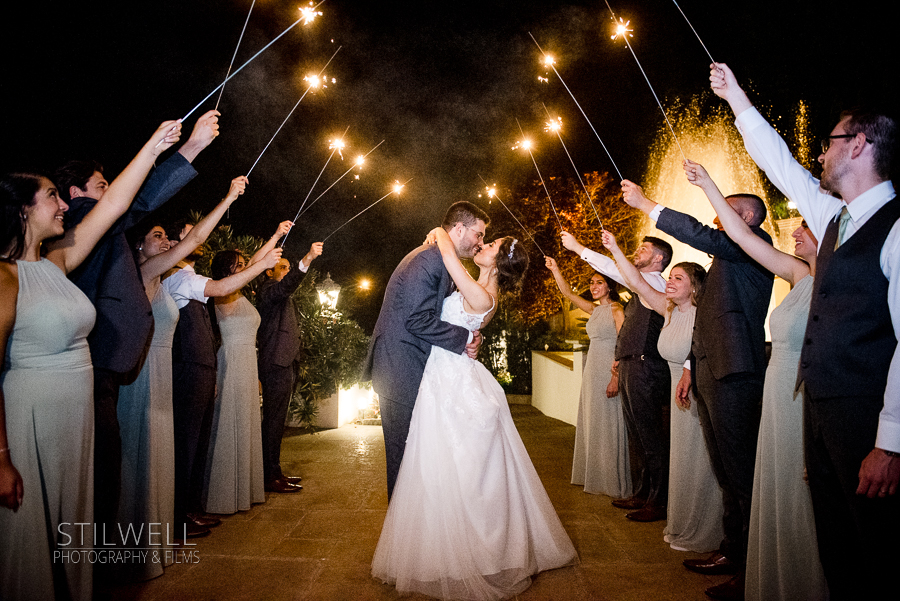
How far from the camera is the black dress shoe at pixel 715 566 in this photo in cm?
351

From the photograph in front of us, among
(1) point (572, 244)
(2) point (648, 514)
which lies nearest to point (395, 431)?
(1) point (572, 244)

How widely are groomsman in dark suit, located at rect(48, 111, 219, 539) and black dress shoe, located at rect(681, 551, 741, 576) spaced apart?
364cm

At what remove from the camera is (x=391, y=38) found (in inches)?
432

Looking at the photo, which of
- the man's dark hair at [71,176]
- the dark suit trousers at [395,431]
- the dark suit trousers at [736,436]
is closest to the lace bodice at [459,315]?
the dark suit trousers at [395,431]

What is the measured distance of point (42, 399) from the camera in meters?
2.40

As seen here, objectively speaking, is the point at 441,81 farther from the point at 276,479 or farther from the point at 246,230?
the point at 276,479

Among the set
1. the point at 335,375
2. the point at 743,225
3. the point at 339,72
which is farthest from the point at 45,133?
the point at 339,72

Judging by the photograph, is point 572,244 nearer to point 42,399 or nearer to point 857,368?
point 857,368

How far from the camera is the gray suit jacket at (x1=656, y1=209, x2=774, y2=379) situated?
3.30 meters

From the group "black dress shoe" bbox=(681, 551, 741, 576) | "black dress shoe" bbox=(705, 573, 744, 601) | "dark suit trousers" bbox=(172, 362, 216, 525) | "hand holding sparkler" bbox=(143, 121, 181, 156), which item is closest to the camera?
"hand holding sparkler" bbox=(143, 121, 181, 156)

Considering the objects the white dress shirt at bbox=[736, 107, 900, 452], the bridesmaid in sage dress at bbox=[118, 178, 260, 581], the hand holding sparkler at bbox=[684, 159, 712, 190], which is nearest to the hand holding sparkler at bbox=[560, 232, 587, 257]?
the hand holding sparkler at bbox=[684, 159, 712, 190]

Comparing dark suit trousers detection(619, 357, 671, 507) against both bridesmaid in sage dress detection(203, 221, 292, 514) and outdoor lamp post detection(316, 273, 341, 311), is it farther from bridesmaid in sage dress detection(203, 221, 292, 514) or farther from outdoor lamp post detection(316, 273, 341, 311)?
outdoor lamp post detection(316, 273, 341, 311)

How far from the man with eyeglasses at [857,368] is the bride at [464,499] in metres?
1.55

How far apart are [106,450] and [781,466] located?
147 inches
